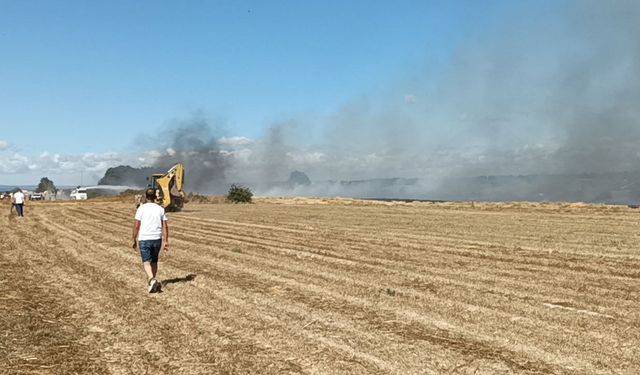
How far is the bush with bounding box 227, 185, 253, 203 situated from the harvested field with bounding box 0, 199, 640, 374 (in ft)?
183

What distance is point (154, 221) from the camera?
12.0 metres

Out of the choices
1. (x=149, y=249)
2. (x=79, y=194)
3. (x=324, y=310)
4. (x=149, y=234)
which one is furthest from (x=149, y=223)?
(x=79, y=194)

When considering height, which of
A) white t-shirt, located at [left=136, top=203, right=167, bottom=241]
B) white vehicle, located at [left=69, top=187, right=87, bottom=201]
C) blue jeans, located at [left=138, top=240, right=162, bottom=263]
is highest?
white vehicle, located at [left=69, top=187, right=87, bottom=201]

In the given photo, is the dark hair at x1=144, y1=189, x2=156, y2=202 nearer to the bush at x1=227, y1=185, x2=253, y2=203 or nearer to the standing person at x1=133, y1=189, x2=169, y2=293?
the standing person at x1=133, y1=189, x2=169, y2=293

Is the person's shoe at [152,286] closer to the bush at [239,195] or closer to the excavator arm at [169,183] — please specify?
the excavator arm at [169,183]

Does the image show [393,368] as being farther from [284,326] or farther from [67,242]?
[67,242]

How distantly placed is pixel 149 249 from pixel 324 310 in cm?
413

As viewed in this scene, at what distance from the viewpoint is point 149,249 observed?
1191 centimetres

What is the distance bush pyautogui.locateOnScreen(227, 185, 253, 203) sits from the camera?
75938 mm

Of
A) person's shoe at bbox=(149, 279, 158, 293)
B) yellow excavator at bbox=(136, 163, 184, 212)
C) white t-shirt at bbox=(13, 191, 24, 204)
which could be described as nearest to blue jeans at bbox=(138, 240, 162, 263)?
person's shoe at bbox=(149, 279, 158, 293)

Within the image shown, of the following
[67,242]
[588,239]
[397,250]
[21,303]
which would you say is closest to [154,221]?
[21,303]

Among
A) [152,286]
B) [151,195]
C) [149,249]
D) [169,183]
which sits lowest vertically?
[152,286]

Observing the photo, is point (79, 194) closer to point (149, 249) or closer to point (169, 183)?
point (169, 183)

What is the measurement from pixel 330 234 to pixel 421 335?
1723 cm
